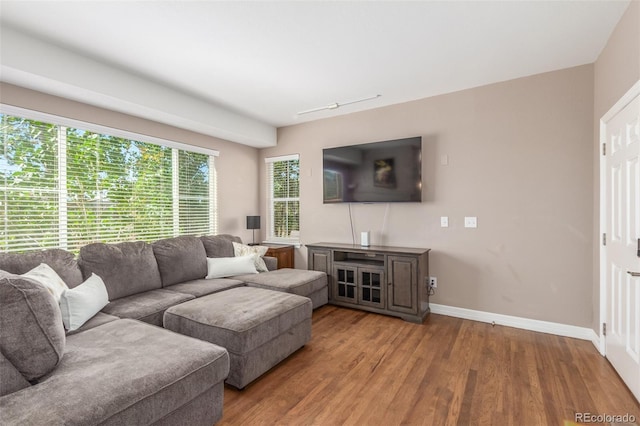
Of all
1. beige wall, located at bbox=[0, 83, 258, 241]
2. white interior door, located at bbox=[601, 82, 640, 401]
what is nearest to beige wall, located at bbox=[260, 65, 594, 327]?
white interior door, located at bbox=[601, 82, 640, 401]

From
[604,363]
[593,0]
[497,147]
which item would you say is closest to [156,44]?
[593,0]

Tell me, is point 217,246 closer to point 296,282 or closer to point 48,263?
point 296,282

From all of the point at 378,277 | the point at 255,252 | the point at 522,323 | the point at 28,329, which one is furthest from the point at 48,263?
the point at 522,323

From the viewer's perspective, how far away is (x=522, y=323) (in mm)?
3180

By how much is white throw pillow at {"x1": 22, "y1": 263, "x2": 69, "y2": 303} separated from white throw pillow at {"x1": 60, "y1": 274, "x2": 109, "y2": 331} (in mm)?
66

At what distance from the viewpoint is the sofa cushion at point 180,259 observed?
3.28 metres

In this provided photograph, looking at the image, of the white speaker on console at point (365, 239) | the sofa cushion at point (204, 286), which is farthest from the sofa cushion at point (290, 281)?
the white speaker on console at point (365, 239)

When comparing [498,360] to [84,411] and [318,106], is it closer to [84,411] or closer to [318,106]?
[84,411]

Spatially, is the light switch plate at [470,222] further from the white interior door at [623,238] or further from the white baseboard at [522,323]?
the white interior door at [623,238]

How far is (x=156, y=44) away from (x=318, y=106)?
2021mm

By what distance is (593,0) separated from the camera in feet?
6.56

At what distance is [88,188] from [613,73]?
4805 millimetres

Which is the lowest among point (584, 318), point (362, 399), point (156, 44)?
point (362, 399)

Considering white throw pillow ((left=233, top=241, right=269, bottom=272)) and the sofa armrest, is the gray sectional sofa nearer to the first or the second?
white throw pillow ((left=233, top=241, right=269, bottom=272))
